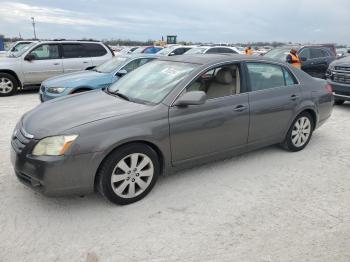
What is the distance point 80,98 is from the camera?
169 inches

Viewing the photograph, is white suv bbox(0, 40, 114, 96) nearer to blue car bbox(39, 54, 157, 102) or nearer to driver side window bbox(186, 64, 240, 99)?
blue car bbox(39, 54, 157, 102)

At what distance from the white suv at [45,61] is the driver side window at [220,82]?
760cm

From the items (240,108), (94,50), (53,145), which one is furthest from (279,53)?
(53,145)

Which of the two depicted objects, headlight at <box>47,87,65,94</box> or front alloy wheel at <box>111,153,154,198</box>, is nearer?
front alloy wheel at <box>111,153,154,198</box>

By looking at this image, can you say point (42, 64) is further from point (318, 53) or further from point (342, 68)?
point (318, 53)

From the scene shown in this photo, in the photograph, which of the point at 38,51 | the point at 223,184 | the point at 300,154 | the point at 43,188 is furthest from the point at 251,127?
the point at 38,51

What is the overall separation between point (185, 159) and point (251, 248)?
1351 millimetres

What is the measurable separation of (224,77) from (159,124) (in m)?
1.26

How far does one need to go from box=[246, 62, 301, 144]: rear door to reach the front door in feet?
0.58

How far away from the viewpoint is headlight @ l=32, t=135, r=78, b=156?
316 centimetres

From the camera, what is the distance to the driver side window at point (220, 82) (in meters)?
4.12

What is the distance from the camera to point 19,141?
11.3 feet

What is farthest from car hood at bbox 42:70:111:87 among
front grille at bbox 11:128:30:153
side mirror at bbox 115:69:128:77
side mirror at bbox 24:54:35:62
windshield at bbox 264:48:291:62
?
windshield at bbox 264:48:291:62

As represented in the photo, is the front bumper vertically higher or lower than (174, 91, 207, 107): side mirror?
lower
